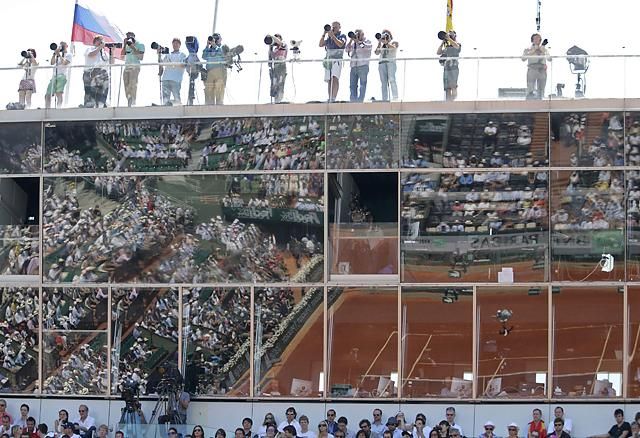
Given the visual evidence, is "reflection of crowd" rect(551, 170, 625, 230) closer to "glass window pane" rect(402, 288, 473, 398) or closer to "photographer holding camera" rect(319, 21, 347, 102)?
"glass window pane" rect(402, 288, 473, 398)

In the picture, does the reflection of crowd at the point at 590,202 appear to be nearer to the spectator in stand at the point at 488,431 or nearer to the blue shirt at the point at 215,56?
the spectator in stand at the point at 488,431

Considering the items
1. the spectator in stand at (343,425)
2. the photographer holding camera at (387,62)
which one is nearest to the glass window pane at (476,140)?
the photographer holding camera at (387,62)

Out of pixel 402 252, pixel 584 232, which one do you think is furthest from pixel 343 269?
pixel 584 232

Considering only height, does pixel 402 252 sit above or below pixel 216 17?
below

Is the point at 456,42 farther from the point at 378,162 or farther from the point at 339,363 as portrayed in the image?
the point at 339,363

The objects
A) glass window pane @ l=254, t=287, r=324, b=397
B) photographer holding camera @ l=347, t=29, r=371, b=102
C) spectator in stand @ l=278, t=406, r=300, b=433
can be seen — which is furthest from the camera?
photographer holding camera @ l=347, t=29, r=371, b=102

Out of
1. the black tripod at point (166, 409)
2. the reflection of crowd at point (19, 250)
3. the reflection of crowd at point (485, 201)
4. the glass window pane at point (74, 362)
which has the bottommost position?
the black tripod at point (166, 409)

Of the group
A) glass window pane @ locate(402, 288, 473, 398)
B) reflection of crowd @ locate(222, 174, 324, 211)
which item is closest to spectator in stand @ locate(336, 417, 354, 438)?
glass window pane @ locate(402, 288, 473, 398)
